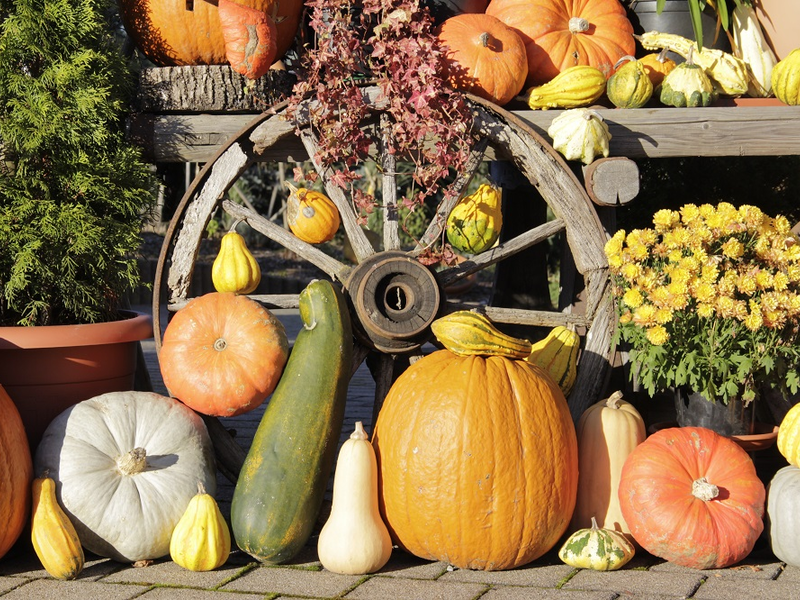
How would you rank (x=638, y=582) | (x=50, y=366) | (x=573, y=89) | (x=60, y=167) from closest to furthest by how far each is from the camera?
(x=638, y=582)
(x=50, y=366)
(x=60, y=167)
(x=573, y=89)

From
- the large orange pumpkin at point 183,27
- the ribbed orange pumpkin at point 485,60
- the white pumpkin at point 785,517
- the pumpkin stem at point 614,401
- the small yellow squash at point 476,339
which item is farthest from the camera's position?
the large orange pumpkin at point 183,27

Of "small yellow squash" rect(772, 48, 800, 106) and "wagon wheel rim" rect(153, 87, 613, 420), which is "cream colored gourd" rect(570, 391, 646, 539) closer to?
"wagon wheel rim" rect(153, 87, 613, 420)

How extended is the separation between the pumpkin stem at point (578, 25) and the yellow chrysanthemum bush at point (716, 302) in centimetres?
107

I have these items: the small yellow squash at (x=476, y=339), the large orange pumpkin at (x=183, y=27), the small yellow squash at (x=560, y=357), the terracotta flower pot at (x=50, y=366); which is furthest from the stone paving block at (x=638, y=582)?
the large orange pumpkin at (x=183, y=27)

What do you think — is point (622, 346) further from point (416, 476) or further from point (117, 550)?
point (117, 550)

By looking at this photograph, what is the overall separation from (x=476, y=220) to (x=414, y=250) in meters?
0.33

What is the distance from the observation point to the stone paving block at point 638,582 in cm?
277

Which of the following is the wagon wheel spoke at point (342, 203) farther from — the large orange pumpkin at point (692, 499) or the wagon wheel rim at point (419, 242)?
the large orange pumpkin at point (692, 499)

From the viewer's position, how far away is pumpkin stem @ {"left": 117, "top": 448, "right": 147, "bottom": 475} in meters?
3.03

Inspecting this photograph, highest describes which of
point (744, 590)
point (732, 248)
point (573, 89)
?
point (573, 89)

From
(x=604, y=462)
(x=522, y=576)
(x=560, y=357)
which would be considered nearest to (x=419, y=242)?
(x=560, y=357)

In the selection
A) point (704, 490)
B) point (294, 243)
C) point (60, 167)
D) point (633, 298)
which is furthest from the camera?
point (294, 243)

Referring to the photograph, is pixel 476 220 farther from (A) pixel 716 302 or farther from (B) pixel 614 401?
(A) pixel 716 302

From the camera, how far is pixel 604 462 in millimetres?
3252
